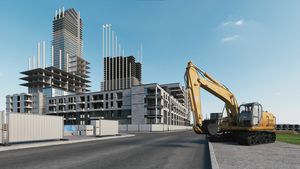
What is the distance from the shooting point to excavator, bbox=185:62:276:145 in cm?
1923

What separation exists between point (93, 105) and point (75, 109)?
9.42m

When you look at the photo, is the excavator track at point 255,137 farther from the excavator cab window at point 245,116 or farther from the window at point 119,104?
the window at point 119,104

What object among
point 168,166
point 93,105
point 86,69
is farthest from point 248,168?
point 86,69

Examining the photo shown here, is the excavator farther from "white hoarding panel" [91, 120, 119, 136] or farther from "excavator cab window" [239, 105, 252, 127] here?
"white hoarding panel" [91, 120, 119, 136]

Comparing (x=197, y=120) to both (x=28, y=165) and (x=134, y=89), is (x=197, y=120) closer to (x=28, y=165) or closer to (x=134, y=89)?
(x=28, y=165)

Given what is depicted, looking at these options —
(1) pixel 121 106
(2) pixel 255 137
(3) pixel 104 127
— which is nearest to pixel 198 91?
(2) pixel 255 137

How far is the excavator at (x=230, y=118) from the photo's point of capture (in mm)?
19234

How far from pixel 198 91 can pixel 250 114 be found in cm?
524

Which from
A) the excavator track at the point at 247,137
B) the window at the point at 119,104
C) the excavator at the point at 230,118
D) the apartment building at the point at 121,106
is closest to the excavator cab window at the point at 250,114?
the excavator at the point at 230,118

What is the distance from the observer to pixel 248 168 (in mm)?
9531

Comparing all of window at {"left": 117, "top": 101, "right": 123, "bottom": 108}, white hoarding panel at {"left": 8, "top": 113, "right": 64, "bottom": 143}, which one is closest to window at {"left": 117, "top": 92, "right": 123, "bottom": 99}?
window at {"left": 117, "top": 101, "right": 123, "bottom": 108}

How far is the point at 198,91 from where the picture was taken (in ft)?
64.1

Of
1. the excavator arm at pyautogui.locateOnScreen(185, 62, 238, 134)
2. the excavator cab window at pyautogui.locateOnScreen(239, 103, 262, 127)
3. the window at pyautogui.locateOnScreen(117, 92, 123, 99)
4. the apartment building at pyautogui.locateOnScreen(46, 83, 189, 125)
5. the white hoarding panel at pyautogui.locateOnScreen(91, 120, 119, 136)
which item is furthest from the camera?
the window at pyautogui.locateOnScreen(117, 92, 123, 99)

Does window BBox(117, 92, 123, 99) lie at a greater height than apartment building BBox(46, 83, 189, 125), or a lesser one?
greater
